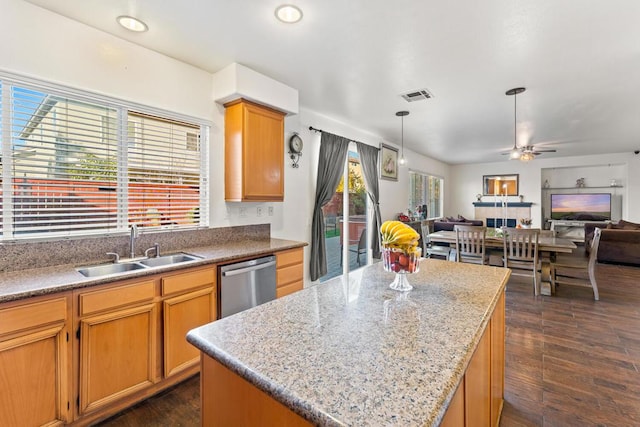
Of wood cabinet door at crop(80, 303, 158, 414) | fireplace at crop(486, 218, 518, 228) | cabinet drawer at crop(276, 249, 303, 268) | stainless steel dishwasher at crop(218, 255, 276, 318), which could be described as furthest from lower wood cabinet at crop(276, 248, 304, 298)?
fireplace at crop(486, 218, 518, 228)

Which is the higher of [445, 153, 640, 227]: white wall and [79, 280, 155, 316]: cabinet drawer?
[445, 153, 640, 227]: white wall

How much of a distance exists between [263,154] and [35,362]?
85.6 inches

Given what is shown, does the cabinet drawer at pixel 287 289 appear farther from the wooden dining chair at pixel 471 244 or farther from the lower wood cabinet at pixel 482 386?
the wooden dining chair at pixel 471 244

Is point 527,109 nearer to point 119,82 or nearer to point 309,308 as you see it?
point 309,308

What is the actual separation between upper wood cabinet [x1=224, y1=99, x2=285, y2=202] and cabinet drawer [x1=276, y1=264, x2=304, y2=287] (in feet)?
2.39

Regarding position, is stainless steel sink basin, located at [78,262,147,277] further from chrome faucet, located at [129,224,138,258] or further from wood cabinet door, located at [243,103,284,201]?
wood cabinet door, located at [243,103,284,201]

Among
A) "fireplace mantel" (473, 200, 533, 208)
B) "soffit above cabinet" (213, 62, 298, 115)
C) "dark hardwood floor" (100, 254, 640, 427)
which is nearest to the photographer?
"dark hardwood floor" (100, 254, 640, 427)

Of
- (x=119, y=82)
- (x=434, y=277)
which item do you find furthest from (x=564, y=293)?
(x=119, y=82)

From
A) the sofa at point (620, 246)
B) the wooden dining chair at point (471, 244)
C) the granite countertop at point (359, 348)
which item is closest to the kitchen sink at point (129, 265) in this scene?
the granite countertop at point (359, 348)

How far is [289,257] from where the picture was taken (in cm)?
294

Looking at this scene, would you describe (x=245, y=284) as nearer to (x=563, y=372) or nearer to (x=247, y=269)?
(x=247, y=269)

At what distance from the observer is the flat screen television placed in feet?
28.1

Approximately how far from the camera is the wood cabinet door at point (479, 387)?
994 millimetres

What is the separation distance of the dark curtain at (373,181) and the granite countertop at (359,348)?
356 centimetres
